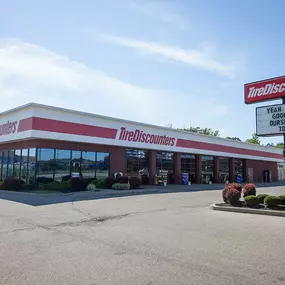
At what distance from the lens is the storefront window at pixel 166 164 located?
3425 centimetres

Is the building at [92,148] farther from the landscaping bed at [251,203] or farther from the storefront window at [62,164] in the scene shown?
Result: the landscaping bed at [251,203]

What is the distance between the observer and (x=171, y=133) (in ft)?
113

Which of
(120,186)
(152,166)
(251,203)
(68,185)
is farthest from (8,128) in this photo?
(251,203)

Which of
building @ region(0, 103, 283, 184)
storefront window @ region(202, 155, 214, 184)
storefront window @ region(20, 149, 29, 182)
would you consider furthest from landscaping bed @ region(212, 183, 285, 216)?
storefront window @ region(202, 155, 214, 184)

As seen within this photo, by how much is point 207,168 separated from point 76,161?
2026 cm

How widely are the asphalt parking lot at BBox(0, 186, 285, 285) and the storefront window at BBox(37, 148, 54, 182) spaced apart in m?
12.6

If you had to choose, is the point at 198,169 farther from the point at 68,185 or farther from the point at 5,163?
the point at 5,163

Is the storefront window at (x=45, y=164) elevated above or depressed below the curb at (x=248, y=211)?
above

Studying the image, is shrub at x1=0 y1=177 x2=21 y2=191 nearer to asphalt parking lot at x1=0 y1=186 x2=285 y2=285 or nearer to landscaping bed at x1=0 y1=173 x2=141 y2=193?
landscaping bed at x1=0 y1=173 x2=141 y2=193

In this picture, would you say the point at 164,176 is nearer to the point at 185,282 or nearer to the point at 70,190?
the point at 70,190

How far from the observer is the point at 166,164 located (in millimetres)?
35312

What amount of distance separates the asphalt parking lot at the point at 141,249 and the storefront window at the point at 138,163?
1921 cm

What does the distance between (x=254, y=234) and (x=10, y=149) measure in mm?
24603

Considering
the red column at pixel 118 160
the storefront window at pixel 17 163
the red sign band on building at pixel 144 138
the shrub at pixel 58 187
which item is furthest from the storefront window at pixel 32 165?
the red sign band on building at pixel 144 138
